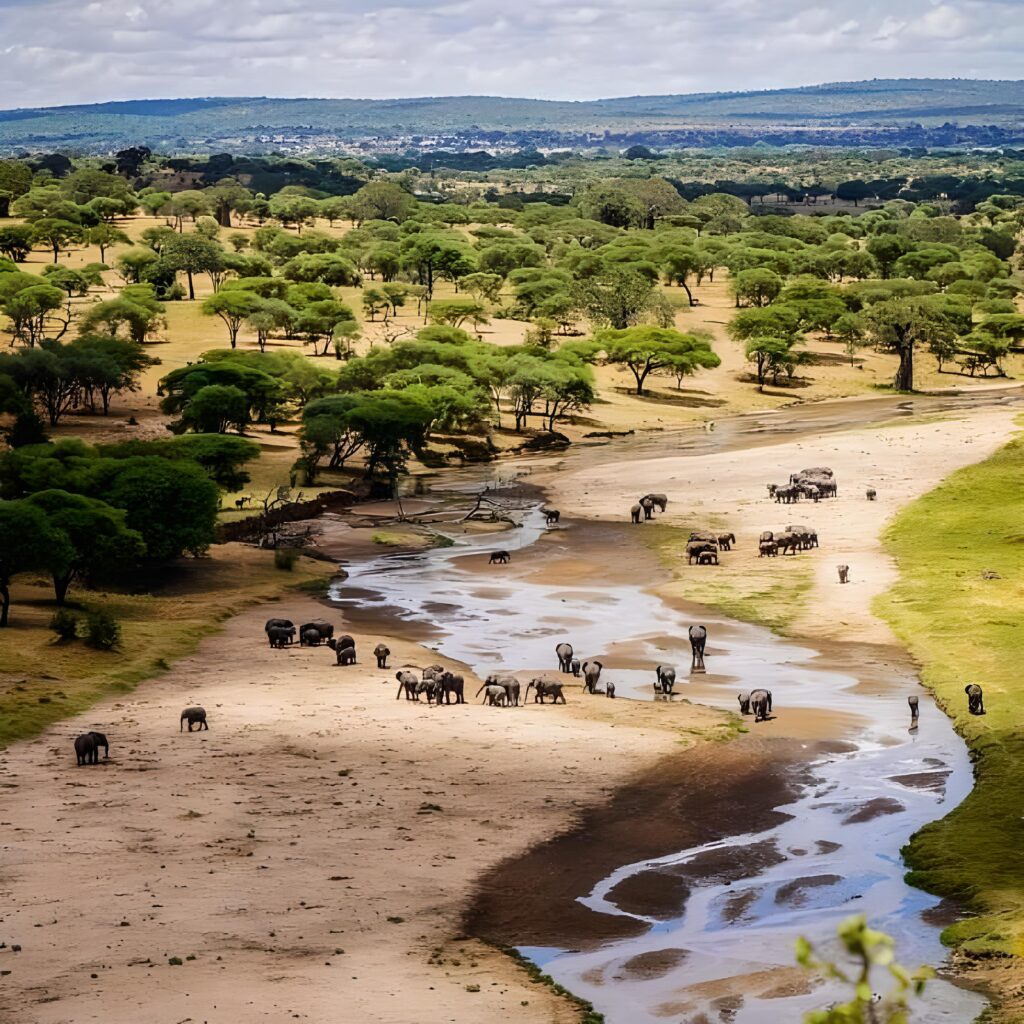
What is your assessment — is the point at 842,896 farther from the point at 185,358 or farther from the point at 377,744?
the point at 185,358

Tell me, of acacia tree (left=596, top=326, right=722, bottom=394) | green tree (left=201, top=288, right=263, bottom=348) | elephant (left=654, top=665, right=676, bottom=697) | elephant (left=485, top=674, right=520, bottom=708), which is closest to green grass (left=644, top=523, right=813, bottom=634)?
elephant (left=654, top=665, right=676, bottom=697)

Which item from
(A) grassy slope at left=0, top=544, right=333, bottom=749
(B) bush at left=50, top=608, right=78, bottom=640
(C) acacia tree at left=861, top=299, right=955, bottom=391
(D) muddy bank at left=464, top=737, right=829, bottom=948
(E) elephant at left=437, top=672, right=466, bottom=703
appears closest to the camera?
(D) muddy bank at left=464, top=737, right=829, bottom=948

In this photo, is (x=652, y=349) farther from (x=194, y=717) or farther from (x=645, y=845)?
(x=645, y=845)

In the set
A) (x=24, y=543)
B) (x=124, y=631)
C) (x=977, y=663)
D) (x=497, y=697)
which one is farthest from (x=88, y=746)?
(x=977, y=663)

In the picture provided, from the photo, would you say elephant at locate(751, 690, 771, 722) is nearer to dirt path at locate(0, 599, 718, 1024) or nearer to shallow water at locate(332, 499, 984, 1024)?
shallow water at locate(332, 499, 984, 1024)

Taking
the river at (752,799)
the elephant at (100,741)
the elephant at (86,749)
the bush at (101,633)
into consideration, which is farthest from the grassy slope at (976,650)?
the bush at (101,633)
